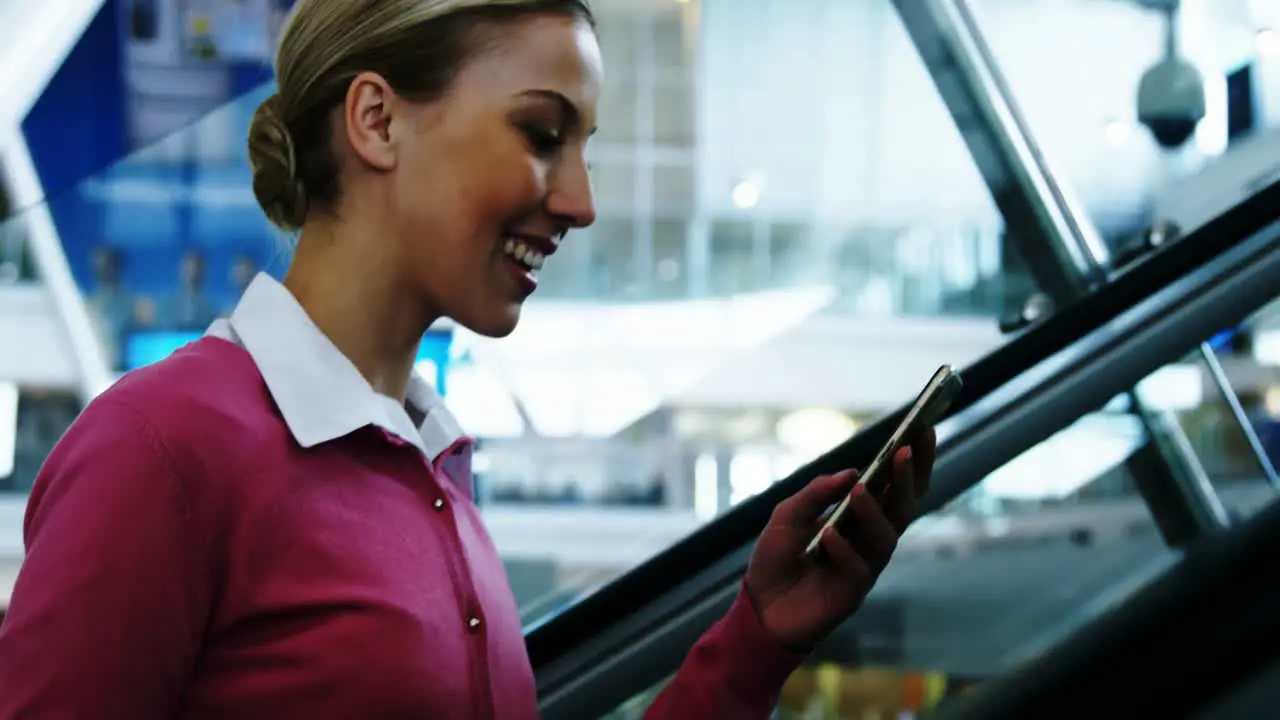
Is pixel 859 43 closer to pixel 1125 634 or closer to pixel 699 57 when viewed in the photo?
pixel 699 57

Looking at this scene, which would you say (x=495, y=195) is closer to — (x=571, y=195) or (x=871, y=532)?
(x=571, y=195)

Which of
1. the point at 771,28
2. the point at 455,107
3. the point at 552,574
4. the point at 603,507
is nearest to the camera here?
the point at 455,107

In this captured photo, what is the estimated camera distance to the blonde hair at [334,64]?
47.6 inches

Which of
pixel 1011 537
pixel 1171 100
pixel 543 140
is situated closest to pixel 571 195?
pixel 543 140

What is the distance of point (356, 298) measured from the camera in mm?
1244

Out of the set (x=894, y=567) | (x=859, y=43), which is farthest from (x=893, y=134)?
(x=894, y=567)

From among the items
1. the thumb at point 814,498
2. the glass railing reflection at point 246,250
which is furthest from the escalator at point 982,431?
the thumb at point 814,498

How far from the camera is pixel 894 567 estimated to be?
8.02 ft

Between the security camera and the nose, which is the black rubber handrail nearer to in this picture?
the security camera

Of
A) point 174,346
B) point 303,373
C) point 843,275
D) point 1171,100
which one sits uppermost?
point 1171,100

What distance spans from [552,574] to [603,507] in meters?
8.25

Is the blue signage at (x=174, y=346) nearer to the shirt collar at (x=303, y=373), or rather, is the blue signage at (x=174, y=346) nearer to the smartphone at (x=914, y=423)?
the shirt collar at (x=303, y=373)

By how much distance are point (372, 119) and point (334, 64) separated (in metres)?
0.06

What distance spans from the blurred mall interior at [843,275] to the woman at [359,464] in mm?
166
